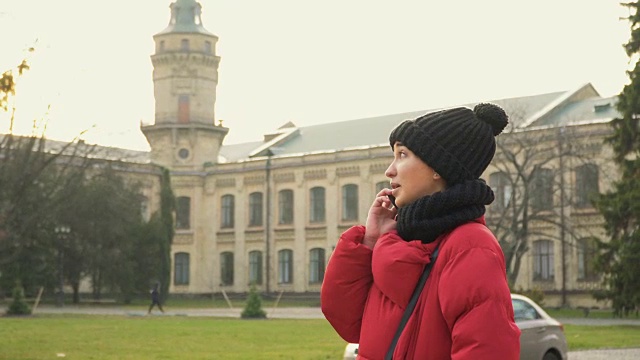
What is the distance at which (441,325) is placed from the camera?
3334 mm

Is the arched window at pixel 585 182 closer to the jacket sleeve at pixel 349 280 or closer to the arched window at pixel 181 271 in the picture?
the arched window at pixel 181 271

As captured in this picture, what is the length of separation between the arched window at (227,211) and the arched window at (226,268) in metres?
1.75

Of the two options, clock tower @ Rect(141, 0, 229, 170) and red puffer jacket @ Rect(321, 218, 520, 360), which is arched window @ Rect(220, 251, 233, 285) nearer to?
clock tower @ Rect(141, 0, 229, 170)

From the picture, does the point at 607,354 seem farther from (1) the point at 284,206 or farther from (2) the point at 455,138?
(1) the point at 284,206

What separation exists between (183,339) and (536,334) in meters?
12.5

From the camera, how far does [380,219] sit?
3785mm

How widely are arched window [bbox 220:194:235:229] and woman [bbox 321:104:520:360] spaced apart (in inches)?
2507

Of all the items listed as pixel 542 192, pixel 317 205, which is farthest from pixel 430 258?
pixel 317 205

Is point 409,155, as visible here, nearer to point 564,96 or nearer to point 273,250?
point 564,96

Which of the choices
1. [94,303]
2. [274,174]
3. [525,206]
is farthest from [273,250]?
[525,206]

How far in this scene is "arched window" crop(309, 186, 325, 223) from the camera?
63.1 meters

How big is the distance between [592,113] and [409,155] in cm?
5156

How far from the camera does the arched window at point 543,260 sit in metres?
51.8


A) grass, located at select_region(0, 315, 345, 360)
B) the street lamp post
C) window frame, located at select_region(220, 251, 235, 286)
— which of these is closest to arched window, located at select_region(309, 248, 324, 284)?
window frame, located at select_region(220, 251, 235, 286)
